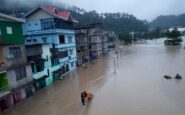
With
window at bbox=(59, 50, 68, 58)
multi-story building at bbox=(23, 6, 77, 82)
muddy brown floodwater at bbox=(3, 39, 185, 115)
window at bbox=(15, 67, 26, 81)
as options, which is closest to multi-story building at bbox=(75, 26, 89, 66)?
window at bbox=(59, 50, 68, 58)

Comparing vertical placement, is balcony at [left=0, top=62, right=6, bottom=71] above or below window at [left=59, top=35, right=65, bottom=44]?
below

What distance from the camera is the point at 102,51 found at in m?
61.6

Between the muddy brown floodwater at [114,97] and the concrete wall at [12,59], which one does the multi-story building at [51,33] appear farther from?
the concrete wall at [12,59]

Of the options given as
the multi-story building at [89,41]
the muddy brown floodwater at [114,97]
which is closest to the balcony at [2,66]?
the muddy brown floodwater at [114,97]

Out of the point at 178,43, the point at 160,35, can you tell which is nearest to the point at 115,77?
the point at 178,43

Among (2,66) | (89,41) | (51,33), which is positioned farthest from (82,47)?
(2,66)

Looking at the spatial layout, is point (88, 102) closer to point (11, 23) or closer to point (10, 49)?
point (10, 49)

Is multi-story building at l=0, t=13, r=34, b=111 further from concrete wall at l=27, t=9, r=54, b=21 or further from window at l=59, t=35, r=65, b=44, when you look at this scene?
window at l=59, t=35, r=65, b=44

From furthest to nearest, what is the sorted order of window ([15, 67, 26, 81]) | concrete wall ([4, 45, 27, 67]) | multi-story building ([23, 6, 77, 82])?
multi-story building ([23, 6, 77, 82]) < window ([15, 67, 26, 81]) < concrete wall ([4, 45, 27, 67])

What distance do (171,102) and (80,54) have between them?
26093mm

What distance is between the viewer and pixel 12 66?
745 inches

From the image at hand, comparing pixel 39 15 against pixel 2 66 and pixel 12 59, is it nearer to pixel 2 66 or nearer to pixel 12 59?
pixel 12 59

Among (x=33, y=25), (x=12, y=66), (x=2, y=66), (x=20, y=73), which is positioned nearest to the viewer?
(x=2, y=66)

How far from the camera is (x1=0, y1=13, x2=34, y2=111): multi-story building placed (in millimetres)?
17984
